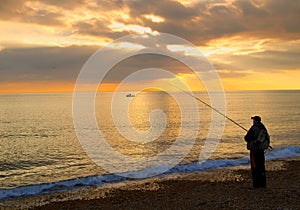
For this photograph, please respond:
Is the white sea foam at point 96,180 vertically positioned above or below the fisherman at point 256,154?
below

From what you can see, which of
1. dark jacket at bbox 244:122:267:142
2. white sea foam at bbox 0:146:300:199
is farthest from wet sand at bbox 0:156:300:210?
dark jacket at bbox 244:122:267:142

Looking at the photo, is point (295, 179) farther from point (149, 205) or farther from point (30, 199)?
point (30, 199)

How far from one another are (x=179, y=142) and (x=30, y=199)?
2145 cm

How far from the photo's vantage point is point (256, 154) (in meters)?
12.2

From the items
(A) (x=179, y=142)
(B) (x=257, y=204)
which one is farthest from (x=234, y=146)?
(B) (x=257, y=204)

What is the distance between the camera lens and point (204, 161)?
78.5 ft

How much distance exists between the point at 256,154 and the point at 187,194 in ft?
10.8

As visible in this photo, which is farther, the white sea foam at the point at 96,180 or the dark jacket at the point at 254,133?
the white sea foam at the point at 96,180

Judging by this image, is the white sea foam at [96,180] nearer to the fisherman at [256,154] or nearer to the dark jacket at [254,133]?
the fisherman at [256,154]

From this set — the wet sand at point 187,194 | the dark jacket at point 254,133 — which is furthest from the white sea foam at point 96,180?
the dark jacket at point 254,133

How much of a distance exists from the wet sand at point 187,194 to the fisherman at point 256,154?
42 cm

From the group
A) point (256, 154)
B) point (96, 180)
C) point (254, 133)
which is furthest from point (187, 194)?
point (96, 180)

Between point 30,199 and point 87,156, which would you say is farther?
point 87,156

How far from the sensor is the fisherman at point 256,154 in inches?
465
